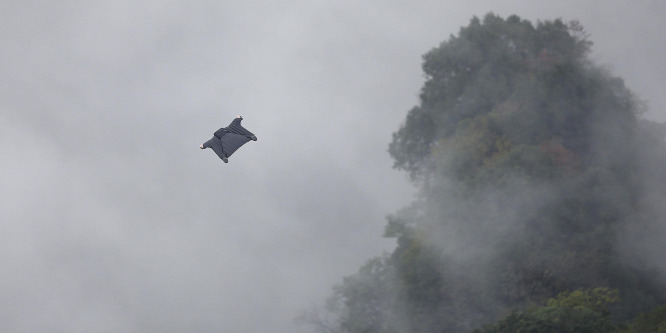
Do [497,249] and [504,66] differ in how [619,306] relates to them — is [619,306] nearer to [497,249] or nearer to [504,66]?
[497,249]

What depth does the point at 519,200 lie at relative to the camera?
47312 mm

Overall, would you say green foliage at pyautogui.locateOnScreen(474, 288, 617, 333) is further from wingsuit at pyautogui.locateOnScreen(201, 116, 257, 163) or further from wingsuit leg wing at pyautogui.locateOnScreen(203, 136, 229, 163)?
wingsuit leg wing at pyautogui.locateOnScreen(203, 136, 229, 163)

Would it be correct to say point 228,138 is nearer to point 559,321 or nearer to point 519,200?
point 559,321

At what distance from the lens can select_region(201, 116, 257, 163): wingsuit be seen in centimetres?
3005

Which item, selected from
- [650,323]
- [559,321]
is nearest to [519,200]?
[559,321]

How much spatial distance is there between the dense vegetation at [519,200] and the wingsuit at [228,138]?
15716 millimetres

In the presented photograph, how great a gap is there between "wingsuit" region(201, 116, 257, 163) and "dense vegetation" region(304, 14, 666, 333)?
15.7 meters

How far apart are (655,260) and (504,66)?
59.3ft

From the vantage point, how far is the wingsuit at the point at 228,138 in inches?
1183

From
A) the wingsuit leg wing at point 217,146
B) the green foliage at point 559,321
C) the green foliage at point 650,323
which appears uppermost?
the wingsuit leg wing at point 217,146

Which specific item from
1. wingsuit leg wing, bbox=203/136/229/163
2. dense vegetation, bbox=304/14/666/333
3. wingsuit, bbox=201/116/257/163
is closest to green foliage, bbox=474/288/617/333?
dense vegetation, bbox=304/14/666/333

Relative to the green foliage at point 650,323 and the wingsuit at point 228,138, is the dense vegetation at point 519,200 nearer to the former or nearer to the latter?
the green foliage at point 650,323

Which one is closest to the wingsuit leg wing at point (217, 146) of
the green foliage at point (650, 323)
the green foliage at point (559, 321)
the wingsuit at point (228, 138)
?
the wingsuit at point (228, 138)

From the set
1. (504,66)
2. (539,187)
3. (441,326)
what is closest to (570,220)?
(539,187)
